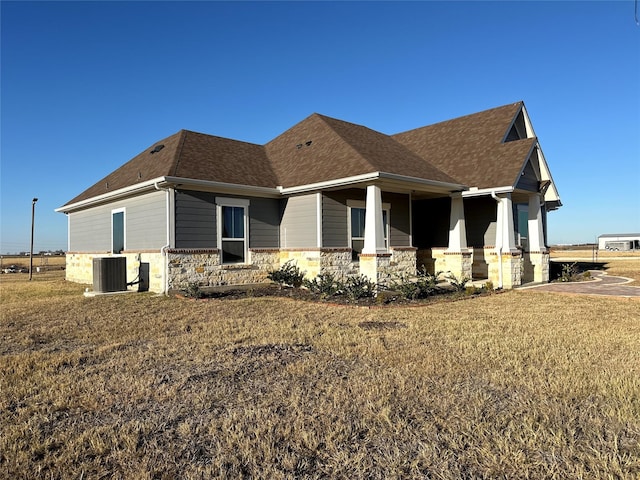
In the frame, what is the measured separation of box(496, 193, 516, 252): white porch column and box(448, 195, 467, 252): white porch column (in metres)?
1.18

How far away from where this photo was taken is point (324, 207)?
1398 cm

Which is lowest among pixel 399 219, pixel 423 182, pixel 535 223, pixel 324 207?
pixel 535 223

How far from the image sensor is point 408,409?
159 inches

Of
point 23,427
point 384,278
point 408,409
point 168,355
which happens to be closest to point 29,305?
point 168,355

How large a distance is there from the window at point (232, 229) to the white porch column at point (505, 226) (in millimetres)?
8771

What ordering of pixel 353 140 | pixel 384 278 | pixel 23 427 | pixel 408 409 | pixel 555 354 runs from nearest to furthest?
pixel 23 427, pixel 408 409, pixel 555 354, pixel 384 278, pixel 353 140

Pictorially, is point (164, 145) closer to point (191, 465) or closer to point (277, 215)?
point (277, 215)

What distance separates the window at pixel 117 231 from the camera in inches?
Result: 596

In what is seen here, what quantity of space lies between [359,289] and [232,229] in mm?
5040

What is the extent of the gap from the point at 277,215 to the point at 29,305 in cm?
783

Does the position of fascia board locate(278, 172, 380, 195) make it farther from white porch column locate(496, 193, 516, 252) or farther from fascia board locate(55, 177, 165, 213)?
white porch column locate(496, 193, 516, 252)

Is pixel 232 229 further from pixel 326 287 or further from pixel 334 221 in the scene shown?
pixel 326 287

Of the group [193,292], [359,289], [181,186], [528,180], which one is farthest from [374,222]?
[528,180]

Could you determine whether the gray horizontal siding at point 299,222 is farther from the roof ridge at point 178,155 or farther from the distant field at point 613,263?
the distant field at point 613,263
